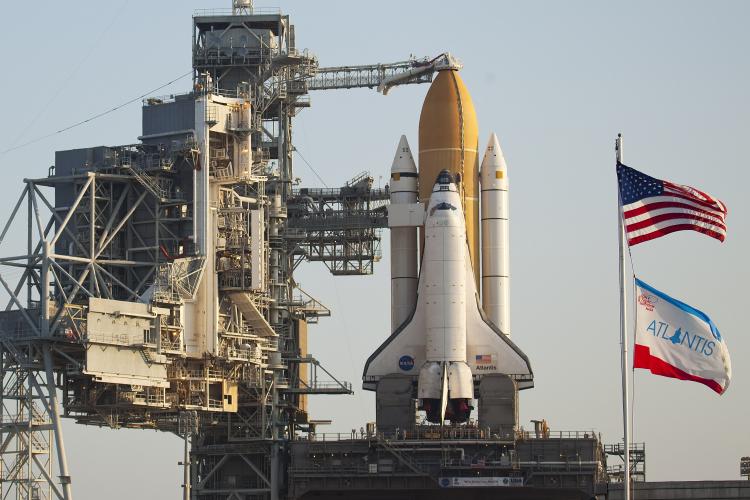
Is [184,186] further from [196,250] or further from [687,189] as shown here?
[687,189]

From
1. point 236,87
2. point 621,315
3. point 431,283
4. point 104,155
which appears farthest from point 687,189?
point 236,87

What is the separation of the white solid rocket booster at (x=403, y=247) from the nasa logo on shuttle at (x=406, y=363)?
6.26ft

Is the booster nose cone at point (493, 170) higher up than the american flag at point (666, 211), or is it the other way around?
the booster nose cone at point (493, 170)

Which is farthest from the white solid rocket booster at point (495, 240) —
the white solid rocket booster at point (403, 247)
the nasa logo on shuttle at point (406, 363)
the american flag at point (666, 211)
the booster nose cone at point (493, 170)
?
the american flag at point (666, 211)

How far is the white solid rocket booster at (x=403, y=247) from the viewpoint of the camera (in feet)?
310

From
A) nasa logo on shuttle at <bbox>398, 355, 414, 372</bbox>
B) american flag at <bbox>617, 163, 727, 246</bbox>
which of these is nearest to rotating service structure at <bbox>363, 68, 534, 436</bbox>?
nasa logo on shuttle at <bbox>398, 355, 414, 372</bbox>

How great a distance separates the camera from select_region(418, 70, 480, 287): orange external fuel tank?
94.7m

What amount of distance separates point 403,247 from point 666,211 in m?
39.3

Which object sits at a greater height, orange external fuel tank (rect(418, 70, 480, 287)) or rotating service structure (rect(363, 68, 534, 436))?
orange external fuel tank (rect(418, 70, 480, 287))

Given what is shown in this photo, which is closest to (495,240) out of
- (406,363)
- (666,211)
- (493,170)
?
(493,170)

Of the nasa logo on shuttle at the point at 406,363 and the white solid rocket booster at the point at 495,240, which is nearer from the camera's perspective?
the nasa logo on shuttle at the point at 406,363

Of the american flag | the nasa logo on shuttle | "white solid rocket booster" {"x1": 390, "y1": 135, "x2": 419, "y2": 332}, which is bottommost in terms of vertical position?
the nasa logo on shuttle

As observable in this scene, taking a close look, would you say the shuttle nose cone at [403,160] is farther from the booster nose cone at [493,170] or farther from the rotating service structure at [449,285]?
the booster nose cone at [493,170]

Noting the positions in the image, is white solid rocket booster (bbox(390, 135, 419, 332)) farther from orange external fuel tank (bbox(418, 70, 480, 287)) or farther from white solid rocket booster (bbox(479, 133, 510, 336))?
white solid rocket booster (bbox(479, 133, 510, 336))
